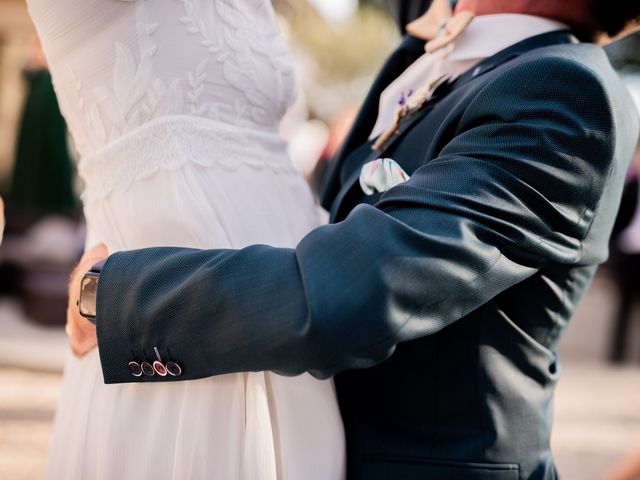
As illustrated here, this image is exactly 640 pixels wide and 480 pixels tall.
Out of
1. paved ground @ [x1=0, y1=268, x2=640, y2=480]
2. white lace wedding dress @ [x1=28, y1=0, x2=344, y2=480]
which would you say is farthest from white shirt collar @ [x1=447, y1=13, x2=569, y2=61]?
paved ground @ [x1=0, y1=268, x2=640, y2=480]

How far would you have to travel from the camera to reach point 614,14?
136 centimetres

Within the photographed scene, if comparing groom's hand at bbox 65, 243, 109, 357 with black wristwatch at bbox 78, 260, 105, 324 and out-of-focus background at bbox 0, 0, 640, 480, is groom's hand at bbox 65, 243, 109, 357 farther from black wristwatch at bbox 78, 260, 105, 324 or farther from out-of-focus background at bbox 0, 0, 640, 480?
out-of-focus background at bbox 0, 0, 640, 480

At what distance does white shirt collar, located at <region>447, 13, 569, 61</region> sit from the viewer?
1.30 metres

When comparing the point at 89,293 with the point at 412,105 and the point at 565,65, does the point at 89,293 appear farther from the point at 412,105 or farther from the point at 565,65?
the point at 565,65

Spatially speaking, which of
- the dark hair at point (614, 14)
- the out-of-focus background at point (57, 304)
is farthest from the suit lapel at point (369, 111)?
the out-of-focus background at point (57, 304)

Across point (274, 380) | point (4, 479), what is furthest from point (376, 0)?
point (274, 380)

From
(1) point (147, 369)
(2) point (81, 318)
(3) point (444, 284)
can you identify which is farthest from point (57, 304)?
(3) point (444, 284)

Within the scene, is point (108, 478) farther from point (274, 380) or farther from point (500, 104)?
point (500, 104)

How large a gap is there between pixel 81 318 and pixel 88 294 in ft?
0.31

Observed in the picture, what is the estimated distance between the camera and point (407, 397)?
1205 mm

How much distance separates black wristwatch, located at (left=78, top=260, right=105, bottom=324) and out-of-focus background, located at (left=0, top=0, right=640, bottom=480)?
8.89 feet

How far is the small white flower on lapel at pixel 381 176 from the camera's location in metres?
1.17

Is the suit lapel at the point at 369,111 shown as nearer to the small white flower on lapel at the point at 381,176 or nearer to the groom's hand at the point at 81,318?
the small white flower on lapel at the point at 381,176

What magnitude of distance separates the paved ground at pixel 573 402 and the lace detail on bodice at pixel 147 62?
2636 mm
